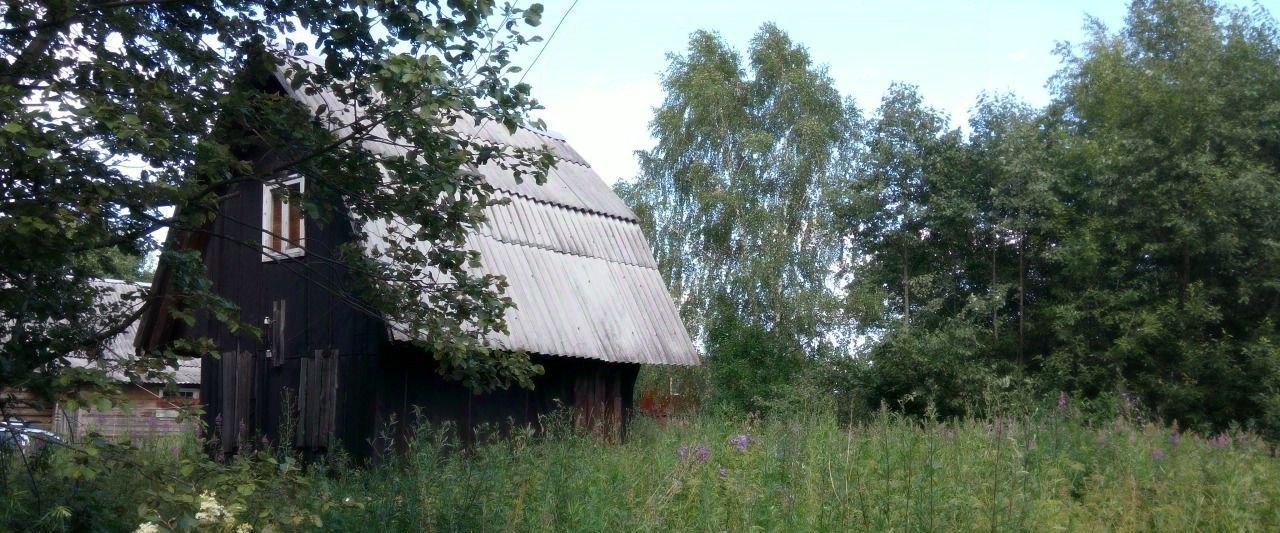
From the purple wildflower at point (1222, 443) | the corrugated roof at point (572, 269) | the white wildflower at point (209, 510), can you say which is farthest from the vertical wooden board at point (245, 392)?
the purple wildflower at point (1222, 443)

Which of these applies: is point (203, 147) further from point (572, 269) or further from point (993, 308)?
point (993, 308)

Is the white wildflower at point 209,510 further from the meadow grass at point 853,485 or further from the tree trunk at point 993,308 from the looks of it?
the tree trunk at point 993,308

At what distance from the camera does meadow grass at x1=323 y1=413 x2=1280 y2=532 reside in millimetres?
6324

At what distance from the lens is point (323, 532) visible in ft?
21.7

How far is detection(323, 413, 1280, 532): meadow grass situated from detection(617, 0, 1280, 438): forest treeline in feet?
24.5

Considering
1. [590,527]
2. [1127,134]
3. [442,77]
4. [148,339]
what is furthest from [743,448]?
[1127,134]

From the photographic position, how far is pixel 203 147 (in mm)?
5914

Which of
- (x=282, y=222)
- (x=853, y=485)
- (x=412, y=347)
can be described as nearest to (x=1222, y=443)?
(x=853, y=485)

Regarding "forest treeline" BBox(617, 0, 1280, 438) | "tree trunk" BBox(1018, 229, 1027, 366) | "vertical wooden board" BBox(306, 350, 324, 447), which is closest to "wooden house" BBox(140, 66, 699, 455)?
"vertical wooden board" BBox(306, 350, 324, 447)

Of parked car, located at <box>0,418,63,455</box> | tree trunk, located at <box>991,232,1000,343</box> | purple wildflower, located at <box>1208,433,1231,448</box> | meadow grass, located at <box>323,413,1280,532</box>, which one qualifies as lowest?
meadow grass, located at <box>323,413,1280,532</box>

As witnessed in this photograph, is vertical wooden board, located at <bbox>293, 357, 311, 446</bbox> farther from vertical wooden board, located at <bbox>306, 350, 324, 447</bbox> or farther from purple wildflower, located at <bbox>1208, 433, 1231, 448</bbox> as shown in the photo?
purple wildflower, located at <bbox>1208, 433, 1231, 448</bbox>

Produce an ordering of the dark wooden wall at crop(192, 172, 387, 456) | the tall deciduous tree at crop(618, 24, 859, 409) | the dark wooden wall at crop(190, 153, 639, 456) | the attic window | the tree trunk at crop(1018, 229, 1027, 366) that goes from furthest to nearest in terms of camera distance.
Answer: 1. the tall deciduous tree at crop(618, 24, 859, 409)
2. the tree trunk at crop(1018, 229, 1027, 366)
3. the attic window
4. the dark wooden wall at crop(192, 172, 387, 456)
5. the dark wooden wall at crop(190, 153, 639, 456)

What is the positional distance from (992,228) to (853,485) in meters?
17.0

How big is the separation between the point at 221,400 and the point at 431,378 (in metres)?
3.36
